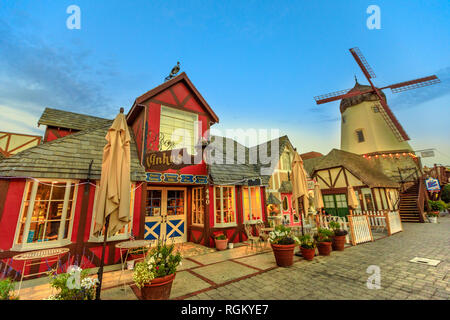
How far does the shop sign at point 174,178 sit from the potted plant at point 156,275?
12.9 ft

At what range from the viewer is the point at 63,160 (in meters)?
6.04

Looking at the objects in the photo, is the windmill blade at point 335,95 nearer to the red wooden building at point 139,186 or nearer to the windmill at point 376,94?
the windmill at point 376,94

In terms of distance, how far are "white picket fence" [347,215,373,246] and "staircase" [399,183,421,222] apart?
1181 centimetres

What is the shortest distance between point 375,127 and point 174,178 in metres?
30.2

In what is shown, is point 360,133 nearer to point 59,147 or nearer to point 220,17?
point 220,17

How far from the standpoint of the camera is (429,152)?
84.7 feet

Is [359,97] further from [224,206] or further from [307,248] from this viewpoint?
[307,248]

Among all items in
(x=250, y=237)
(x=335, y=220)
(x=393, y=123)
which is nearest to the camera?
(x=250, y=237)

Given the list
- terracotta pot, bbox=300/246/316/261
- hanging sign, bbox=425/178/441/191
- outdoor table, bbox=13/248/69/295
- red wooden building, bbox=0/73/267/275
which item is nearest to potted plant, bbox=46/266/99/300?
outdoor table, bbox=13/248/69/295

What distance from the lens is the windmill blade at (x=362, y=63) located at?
Answer: 2441cm

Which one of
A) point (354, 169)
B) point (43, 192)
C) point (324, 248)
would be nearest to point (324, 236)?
point (324, 248)

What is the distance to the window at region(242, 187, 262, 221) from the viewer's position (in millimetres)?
9752

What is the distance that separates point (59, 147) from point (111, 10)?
681cm

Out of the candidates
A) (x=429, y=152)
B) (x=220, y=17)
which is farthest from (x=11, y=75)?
(x=429, y=152)
